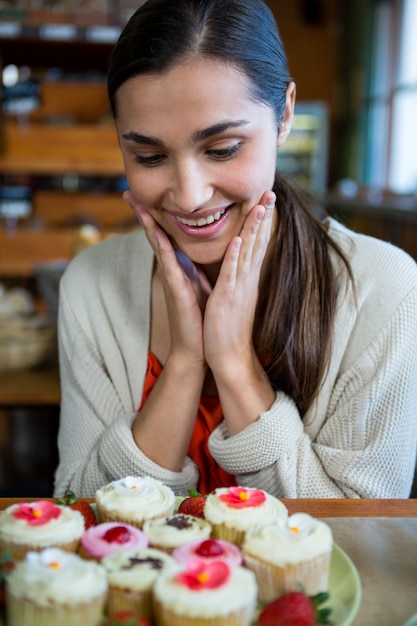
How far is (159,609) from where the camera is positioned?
71 centimetres

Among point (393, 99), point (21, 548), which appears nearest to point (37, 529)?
point (21, 548)

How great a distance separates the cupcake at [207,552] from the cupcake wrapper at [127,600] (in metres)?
0.05

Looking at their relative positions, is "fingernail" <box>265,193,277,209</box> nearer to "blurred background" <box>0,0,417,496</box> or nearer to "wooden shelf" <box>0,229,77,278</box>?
"blurred background" <box>0,0,417,496</box>

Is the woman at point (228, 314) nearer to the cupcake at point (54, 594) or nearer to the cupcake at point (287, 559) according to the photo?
the cupcake at point (287, 559)

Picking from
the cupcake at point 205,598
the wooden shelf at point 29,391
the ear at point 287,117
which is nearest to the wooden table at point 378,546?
the cupcake at point 205,598

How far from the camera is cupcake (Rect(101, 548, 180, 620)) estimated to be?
72 centimetres

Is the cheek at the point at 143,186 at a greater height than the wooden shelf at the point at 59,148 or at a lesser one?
greater

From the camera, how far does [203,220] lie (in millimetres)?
1223

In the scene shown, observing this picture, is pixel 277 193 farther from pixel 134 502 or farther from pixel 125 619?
pixel 125 619

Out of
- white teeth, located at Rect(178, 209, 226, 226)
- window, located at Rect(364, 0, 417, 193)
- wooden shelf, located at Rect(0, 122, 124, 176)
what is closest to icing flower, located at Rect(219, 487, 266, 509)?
white teeth, located at Rect(178, 209, 226, 226)

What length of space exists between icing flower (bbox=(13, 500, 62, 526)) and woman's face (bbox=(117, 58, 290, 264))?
1.59ft

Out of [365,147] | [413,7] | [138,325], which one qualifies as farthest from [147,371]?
[365,147]

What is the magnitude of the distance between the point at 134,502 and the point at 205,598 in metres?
0.21

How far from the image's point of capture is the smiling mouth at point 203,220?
4.00 ft
